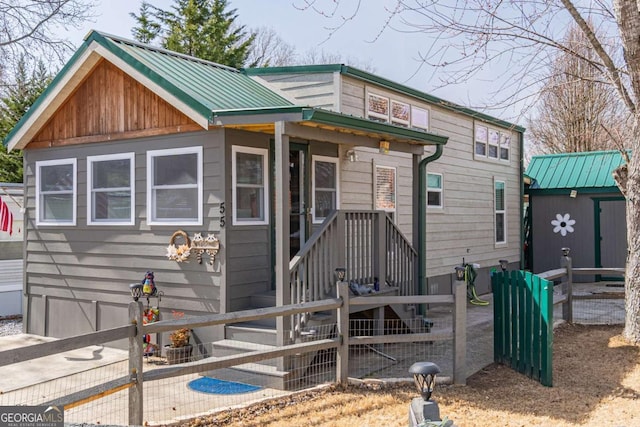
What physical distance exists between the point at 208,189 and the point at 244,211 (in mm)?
564

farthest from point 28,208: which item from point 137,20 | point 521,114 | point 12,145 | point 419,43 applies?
point 137,20

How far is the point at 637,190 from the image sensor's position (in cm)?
802

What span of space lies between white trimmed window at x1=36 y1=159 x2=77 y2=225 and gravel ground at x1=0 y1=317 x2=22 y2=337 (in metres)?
2.00

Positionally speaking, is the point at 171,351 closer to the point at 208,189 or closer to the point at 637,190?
the point at 208,189

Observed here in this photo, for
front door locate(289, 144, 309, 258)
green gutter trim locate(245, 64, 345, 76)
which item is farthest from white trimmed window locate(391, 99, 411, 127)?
front door locate(289, 144, 309, 258)

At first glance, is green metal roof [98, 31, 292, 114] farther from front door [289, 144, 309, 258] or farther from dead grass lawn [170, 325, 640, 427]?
dead grass lawn [170, 325, 640, 427]

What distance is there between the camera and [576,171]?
16.8m

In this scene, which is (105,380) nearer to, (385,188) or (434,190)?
(385,188)

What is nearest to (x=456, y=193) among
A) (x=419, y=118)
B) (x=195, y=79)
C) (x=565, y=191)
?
(x=419, y=118)

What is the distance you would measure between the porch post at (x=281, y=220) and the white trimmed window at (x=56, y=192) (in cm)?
424

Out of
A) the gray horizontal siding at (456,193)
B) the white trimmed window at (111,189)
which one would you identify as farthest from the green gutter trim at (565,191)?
the white trimmed window at (111,189)

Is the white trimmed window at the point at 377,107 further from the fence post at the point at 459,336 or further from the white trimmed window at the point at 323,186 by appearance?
the fence post at the point at 459,336

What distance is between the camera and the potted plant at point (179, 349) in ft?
25.0

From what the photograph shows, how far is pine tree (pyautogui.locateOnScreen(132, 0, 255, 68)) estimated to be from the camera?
25.7m
